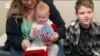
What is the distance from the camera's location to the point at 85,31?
63.8 inches

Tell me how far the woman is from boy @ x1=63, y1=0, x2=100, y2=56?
94mm

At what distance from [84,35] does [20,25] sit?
43 cm

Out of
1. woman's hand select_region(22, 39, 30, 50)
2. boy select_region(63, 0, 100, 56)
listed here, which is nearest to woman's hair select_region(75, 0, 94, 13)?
boy select_region(63, 0, 100, 56)

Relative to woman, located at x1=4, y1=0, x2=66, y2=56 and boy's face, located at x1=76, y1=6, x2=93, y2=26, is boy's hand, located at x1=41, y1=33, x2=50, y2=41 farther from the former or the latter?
boy's face, located at x1=76, y1=6, x2=93, y2=26

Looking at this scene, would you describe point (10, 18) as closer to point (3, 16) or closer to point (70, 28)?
point (70, 28)

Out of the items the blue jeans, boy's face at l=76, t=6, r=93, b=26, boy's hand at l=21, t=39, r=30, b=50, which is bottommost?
the blue jeans

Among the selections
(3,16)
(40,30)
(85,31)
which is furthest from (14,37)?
(3,16)

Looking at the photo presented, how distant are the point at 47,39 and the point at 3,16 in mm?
1370

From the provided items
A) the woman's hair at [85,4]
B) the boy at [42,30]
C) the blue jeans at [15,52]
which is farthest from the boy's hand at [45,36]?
the woman's hair at [85,4]

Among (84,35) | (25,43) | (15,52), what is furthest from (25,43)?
(84,35)

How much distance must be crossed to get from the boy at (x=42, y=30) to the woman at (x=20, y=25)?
0.04 meters

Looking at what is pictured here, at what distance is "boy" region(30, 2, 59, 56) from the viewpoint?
149 cm

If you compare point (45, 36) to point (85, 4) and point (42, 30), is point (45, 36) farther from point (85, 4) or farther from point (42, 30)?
point (85, 4)

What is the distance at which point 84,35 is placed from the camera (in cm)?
162
